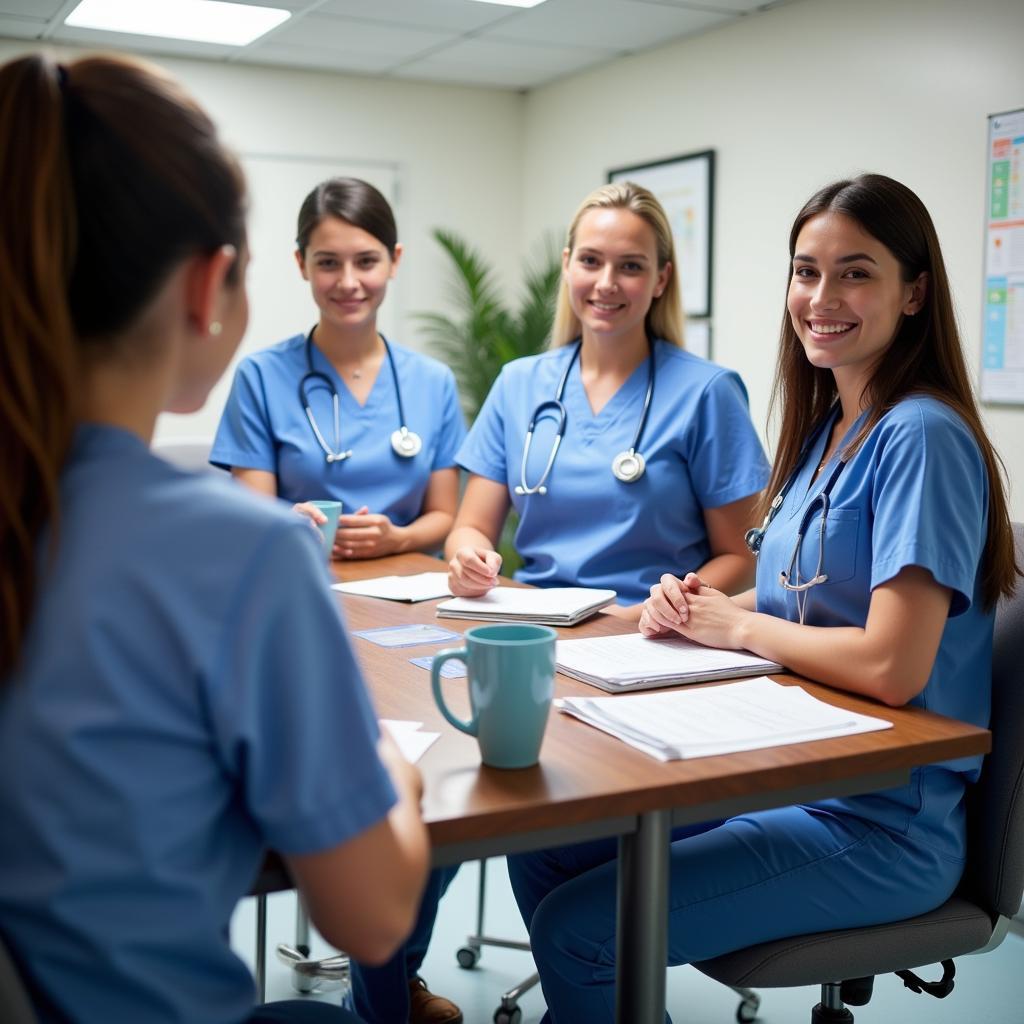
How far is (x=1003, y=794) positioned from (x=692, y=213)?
3.10 meters

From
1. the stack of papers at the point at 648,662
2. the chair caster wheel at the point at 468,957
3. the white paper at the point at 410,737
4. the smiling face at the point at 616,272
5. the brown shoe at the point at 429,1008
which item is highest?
the smiling face at the point at 616,272

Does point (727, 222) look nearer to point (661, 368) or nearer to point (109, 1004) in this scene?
point (661, 368)

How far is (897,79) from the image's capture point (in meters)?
3.32

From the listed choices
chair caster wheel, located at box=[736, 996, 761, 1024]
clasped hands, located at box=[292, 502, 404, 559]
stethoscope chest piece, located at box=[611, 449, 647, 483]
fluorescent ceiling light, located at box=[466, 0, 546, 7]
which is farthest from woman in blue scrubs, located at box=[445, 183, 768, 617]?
fluorescent ceiling light, located at box=[466, 0, 546, 7]

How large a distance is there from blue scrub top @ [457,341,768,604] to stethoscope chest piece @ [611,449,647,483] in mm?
14

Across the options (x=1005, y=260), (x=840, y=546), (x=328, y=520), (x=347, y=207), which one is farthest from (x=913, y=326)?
(x=1005, y=260)

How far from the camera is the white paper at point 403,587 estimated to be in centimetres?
185

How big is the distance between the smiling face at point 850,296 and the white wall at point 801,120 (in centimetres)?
169

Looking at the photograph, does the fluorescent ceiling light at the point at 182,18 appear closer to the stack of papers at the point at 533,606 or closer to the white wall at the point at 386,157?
the white wall at the point at 386,157

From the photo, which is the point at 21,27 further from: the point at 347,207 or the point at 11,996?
the point at 11,996

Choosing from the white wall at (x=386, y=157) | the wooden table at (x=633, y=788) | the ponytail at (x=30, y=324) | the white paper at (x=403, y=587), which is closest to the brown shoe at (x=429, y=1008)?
the white paper at (x=403, y=587)

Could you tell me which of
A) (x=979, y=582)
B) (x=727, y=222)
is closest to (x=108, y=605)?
(x=979, y=582)

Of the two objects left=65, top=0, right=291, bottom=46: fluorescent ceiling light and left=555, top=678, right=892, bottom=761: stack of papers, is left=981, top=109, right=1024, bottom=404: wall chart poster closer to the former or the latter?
left=555, top=678, right=892, bottom=761: stack of papers

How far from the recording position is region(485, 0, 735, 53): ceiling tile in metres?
3.76
